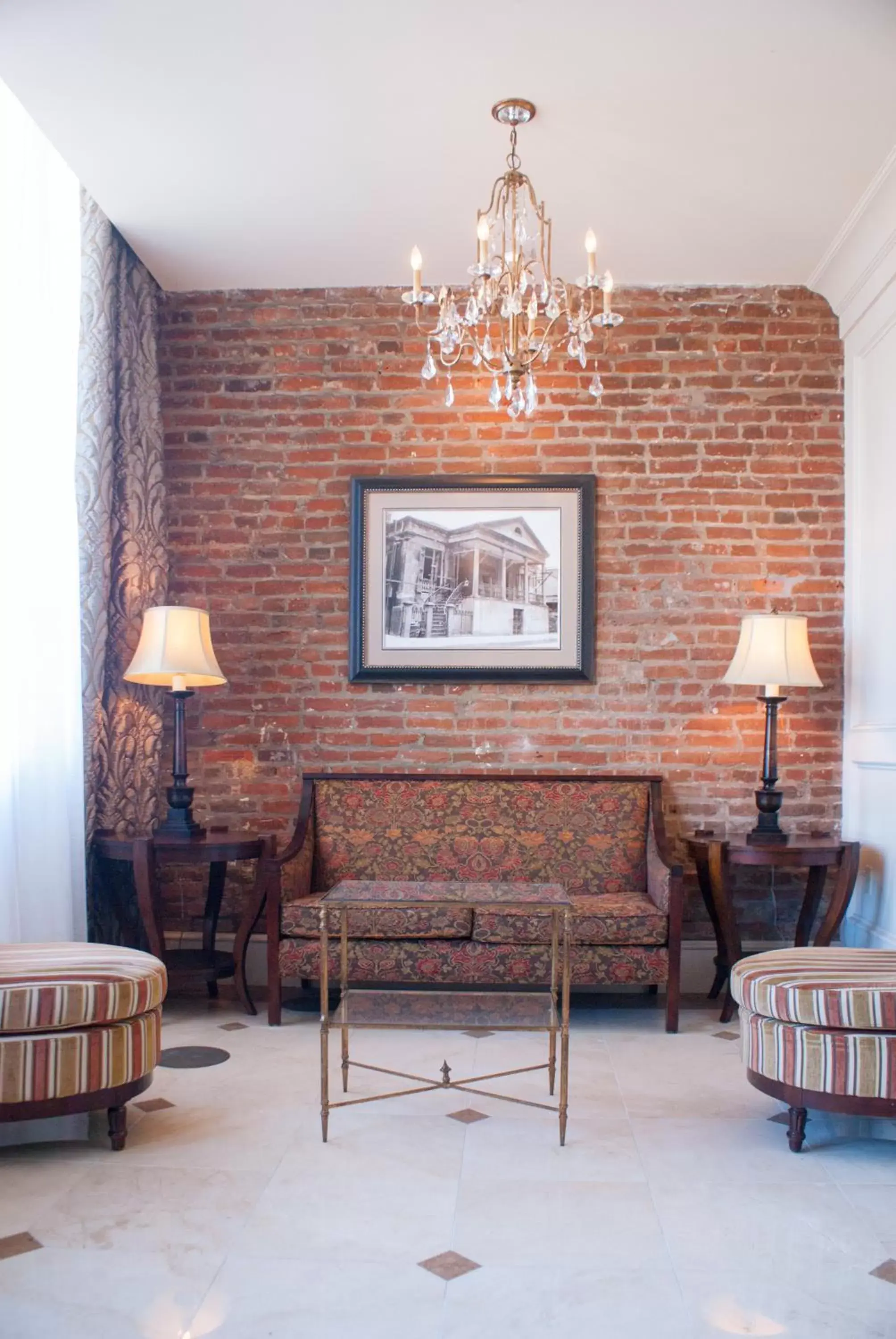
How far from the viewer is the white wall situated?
4176 mm

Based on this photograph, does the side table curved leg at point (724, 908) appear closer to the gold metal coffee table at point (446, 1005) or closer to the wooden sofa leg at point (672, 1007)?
the wooden sofa leg at point (672, 1007)

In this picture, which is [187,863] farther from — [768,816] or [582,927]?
[768,816]

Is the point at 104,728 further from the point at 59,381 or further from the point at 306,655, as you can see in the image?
the point at 59,381

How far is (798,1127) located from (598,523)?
2.67m

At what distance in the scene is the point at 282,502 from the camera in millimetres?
4859

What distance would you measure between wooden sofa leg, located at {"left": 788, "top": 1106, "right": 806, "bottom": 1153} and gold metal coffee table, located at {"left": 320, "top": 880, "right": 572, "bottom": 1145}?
58 centimetres

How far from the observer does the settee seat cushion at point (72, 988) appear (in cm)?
267

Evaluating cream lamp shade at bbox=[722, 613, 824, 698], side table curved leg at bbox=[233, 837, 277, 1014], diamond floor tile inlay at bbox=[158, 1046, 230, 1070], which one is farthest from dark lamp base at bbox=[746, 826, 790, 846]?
diamond floor tile inlay at bbox=[158, 1046, 230, 1070]

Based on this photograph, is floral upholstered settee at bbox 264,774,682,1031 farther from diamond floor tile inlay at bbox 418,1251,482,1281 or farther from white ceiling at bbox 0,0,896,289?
white ceiling at bbox 0,0,896,289

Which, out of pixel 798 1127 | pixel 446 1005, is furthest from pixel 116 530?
pixel 798 1127

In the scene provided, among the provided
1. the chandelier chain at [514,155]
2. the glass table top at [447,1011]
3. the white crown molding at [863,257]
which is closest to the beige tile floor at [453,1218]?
the glass table top at [447,1011]

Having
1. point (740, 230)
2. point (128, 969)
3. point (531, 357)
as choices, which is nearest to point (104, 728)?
point (128, 969)

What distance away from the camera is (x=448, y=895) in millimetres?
2988

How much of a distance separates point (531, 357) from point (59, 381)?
1806mm
